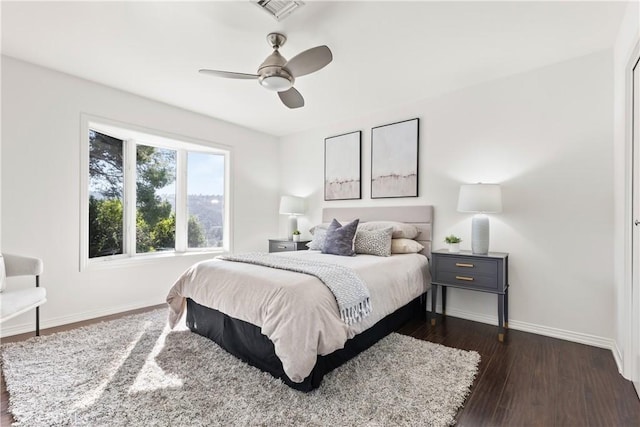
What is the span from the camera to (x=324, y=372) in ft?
6.45

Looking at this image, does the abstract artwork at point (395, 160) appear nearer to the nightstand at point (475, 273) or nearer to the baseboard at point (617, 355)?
the nightstand at point (475, 273)

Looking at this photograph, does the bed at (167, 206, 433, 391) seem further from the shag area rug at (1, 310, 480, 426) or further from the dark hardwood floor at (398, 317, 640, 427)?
the dark hardwood floor at (398, 317, 640, 427)

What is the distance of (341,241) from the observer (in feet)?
10.4

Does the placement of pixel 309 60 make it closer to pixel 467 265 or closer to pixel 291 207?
pixel 467 265

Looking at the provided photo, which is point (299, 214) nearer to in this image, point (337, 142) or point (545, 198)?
point (337, 142)

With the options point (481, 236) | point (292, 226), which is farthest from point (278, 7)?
point (292, 226)

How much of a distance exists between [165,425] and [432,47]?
3183 millimetres

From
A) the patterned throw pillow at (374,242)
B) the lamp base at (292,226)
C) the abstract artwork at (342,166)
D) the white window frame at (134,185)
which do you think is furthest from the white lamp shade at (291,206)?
the patterned throw pillow at (374,242)

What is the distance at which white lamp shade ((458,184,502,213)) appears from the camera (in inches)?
110

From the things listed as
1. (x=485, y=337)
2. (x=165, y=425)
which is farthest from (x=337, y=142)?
(x=165, y=425)

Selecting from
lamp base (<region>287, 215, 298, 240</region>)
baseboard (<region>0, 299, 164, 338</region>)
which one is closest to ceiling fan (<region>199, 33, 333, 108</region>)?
lamp base (<region>287, 215, 298, 240</region>)

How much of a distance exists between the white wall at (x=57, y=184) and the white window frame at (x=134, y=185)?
6cm

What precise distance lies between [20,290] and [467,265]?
3.98 metres

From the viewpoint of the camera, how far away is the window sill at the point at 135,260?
3256 millimetres
